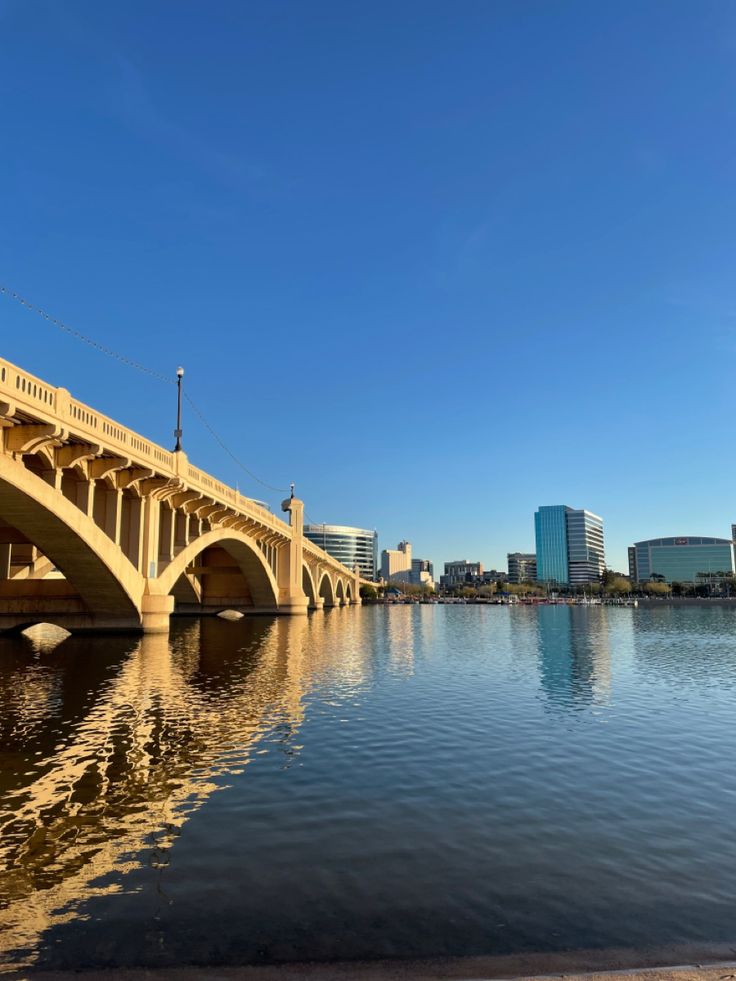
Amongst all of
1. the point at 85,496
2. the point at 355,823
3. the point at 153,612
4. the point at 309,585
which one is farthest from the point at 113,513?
the point at 309,585

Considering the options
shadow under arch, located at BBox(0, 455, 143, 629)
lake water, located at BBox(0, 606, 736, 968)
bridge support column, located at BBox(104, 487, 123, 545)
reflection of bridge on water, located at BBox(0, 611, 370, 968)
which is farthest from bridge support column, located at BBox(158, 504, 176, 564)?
lake water, located at BBox(0, 606, 736, 968)

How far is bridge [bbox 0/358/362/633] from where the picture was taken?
29.0 m

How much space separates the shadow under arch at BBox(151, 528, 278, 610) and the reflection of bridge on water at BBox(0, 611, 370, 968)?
12.2 m

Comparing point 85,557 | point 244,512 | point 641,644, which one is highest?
point 244,512

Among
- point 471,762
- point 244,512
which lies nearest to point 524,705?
point 471,762

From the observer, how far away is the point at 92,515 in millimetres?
36656

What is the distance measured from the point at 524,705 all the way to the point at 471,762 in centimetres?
787

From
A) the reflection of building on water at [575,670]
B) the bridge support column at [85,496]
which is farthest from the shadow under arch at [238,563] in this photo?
the reflection of building on water at [575,670]

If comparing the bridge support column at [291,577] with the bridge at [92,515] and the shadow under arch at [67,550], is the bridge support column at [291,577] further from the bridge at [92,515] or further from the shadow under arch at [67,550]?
the shadow under arch at [67,550]

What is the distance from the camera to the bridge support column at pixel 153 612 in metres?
43.5

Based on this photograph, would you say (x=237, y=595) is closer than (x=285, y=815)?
No

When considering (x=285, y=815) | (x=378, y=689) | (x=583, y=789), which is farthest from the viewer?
(x=378, y=689)

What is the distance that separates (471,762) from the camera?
541 inches

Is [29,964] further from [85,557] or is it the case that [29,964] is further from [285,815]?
[85,557]
